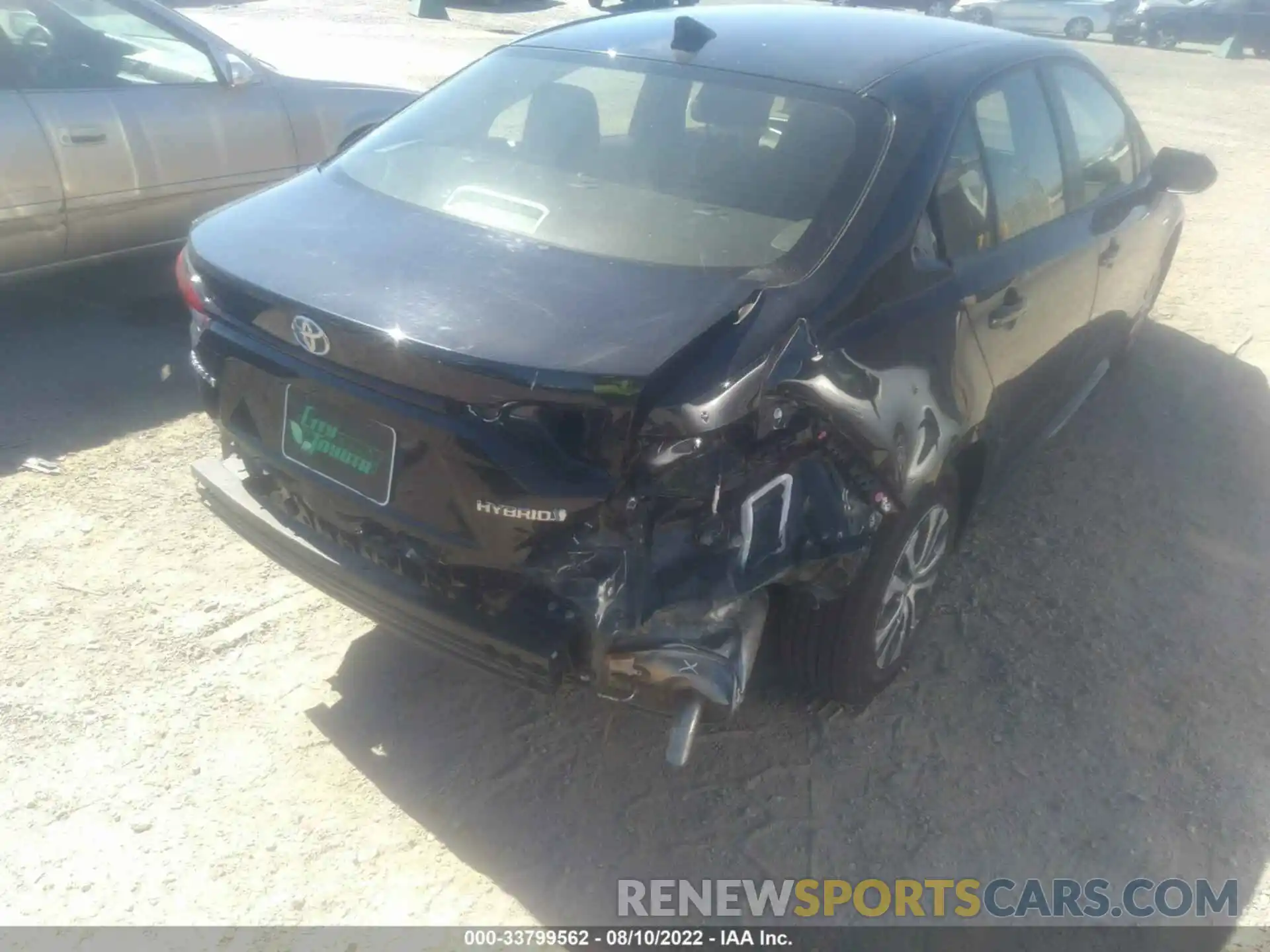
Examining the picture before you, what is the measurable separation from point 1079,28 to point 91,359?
74.6 ft

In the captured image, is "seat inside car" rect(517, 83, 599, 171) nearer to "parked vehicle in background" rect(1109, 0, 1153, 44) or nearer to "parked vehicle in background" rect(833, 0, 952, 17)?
"parked vehicle in background" rect(833, 0, 952, 17)

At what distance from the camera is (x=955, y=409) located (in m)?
2.92

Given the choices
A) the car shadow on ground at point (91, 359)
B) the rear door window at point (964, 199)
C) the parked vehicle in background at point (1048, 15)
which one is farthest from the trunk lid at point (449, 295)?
the parked vehicle in background at point (1048, 15)

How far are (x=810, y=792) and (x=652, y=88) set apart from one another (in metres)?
2.09

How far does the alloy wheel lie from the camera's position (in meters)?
3.01

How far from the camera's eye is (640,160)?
303 centimetres

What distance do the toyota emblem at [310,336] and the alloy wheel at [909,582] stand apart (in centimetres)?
158

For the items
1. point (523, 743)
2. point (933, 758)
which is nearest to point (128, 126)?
point (523, 743)

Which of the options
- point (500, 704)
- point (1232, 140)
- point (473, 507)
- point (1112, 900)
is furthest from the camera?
point (1232, 140)

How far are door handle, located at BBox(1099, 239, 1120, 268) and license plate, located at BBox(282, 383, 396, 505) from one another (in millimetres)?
2843

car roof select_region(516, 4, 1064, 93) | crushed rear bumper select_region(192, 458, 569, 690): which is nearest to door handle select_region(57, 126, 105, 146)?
car roof select_region(516, 4, 1064, 93)

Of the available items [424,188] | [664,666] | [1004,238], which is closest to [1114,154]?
[1004,238]

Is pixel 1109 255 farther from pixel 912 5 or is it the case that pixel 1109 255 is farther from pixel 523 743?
pixel 912 5

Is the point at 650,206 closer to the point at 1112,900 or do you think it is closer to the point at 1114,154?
the point at 1112,900
